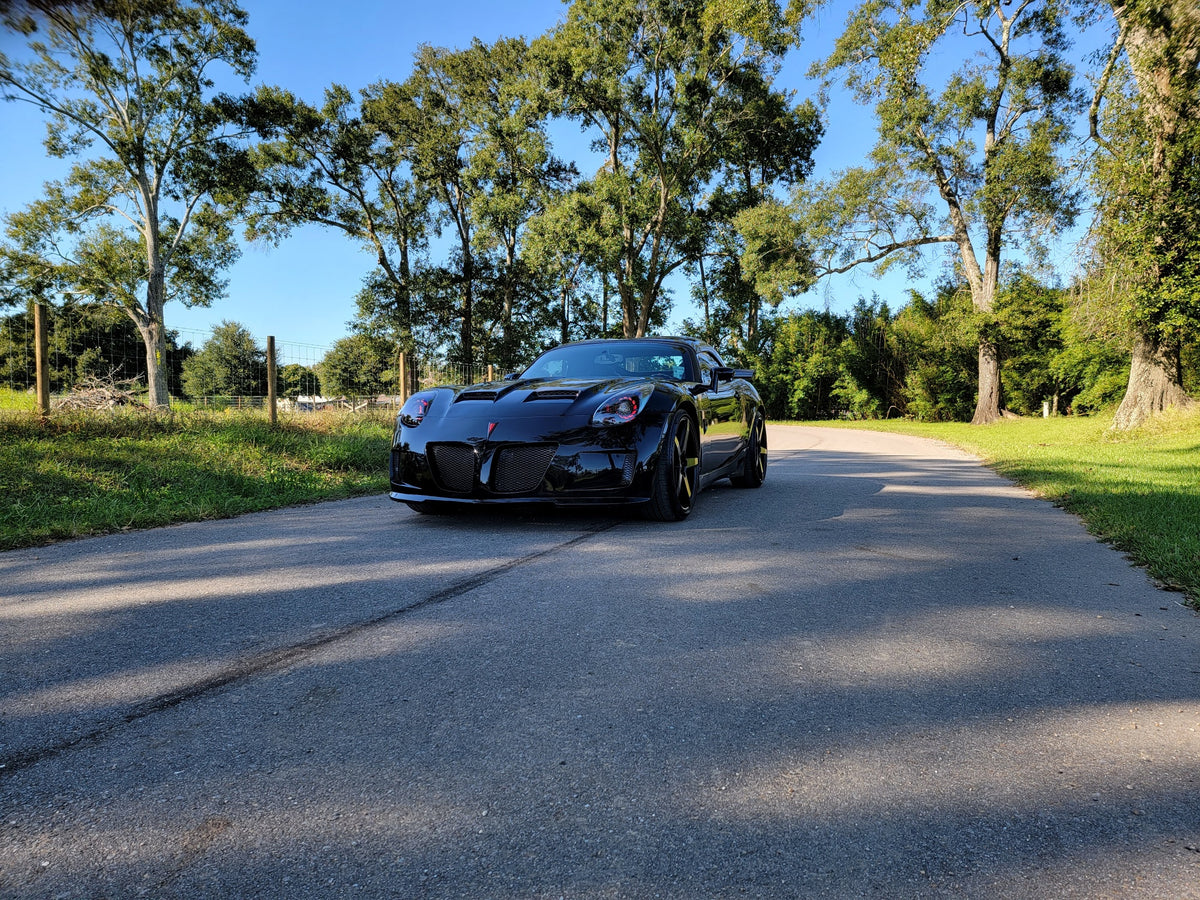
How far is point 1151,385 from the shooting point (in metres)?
14.5

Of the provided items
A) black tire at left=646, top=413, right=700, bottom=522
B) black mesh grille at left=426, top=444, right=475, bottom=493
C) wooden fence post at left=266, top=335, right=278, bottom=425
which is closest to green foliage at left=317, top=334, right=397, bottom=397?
wooden fence post at left=266, top=335, right=278, bottom=425

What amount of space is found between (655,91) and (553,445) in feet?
85.9

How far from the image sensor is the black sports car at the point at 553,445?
485 centimetres

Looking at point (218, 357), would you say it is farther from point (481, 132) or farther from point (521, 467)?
point (521, 467)

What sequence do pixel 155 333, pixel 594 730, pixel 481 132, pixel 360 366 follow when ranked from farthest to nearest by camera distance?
1. pixel 360 366
2. pixel 481 132
3. pixel 155 333
4. pixel 594 730

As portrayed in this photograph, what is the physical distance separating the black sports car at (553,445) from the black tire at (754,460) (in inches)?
72.1

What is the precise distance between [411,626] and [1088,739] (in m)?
2.26

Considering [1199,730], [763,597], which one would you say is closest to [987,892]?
[1199,730]

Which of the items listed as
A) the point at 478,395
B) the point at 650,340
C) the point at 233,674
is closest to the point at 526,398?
the point at 478,395

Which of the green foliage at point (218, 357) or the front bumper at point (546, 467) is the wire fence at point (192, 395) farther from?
the green foliage at point (218, 357)

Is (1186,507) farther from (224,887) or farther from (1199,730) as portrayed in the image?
(224,887)

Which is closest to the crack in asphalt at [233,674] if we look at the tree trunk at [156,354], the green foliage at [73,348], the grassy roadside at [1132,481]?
the grassy roadside at [1132,481]

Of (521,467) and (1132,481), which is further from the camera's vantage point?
(1132,481)

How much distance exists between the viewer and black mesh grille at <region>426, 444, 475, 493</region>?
491 cm
